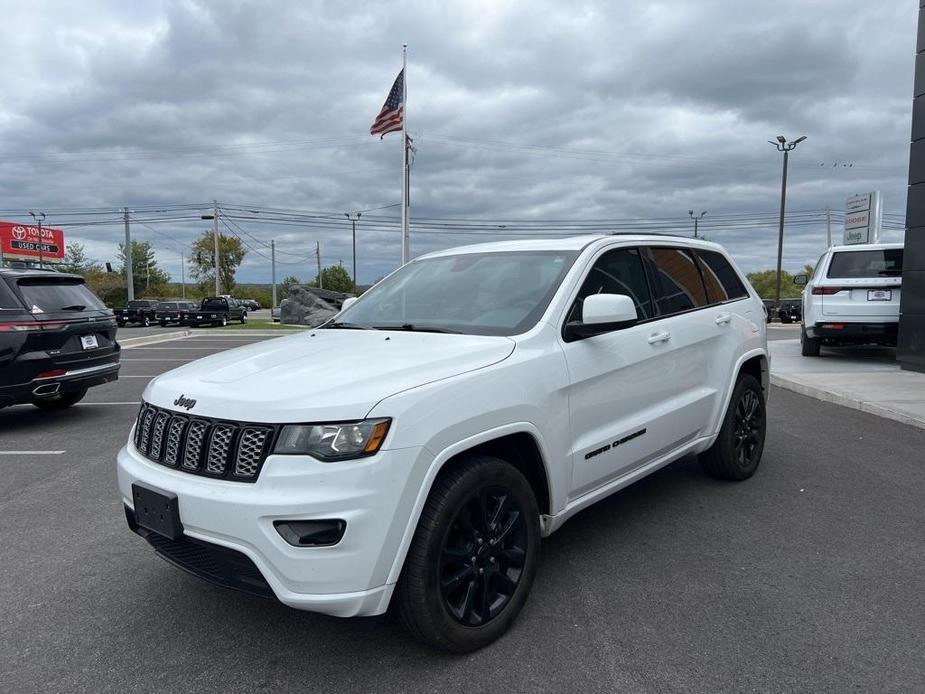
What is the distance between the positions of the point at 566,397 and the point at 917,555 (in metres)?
2.27

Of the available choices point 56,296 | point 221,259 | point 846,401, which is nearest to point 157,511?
point 56,296

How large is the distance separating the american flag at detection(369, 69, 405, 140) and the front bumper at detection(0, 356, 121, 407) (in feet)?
57.0

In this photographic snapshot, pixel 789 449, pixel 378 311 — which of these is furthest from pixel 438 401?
pixel 789 449

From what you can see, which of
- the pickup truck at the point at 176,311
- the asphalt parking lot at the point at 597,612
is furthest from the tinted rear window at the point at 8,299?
the pickup truck at the point at 176,311

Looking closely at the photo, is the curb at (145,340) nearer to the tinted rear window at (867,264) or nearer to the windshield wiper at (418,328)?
the tinted rear window at (867,264)

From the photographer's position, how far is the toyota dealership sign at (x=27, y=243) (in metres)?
55.9

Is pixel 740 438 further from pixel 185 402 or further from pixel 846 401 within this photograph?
pixel 846 401

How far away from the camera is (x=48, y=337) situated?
23.2ft

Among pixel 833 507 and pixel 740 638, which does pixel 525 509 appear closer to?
pixel 740 638

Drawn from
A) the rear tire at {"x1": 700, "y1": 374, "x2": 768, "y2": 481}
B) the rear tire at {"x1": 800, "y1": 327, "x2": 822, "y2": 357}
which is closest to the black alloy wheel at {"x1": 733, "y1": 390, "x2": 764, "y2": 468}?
the rear tire at {"x1": 700, "y1": 374, "x2": 768, "y2": 481}

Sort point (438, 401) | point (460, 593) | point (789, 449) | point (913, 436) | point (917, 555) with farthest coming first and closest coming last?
point (913, 436)
point (789, 449)
point (917, 555)
point (460, 593)
point (438, 401)

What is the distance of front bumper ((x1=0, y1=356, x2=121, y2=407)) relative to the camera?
6824 mm

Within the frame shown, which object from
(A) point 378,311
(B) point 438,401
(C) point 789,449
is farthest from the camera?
(C) point 789,449

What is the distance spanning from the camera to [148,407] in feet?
9.87
